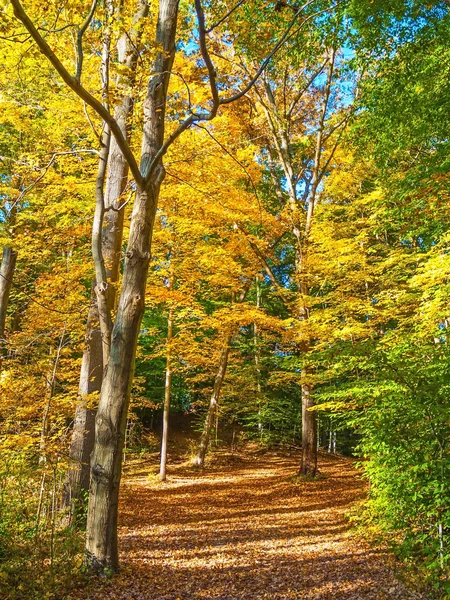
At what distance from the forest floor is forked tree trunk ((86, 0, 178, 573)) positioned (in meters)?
0.50

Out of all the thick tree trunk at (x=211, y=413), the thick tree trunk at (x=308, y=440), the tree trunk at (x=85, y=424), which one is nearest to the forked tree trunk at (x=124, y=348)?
the tree trunk at (x=85, y=424)

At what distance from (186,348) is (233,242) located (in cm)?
314

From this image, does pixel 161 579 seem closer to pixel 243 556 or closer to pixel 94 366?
pixel 243 556

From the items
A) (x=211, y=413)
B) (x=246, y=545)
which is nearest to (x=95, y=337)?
(x=246, y=545)

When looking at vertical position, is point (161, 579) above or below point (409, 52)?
below

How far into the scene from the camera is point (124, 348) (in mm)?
4230

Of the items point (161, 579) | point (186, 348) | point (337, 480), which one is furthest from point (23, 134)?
point (337, 480)

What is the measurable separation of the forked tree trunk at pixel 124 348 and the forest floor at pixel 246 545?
501mm

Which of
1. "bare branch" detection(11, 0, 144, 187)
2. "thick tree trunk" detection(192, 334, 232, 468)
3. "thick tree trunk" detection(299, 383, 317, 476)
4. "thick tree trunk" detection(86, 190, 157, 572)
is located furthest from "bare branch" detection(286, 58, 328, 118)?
"bare branch" detection(11, 0, 144, 187)

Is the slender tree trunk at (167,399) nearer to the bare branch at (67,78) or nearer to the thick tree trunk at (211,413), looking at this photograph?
the thick tree trunk at (211,413)

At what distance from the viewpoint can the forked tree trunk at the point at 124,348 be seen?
4059 mm

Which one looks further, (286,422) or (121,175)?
(286,422)

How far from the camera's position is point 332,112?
12.3m

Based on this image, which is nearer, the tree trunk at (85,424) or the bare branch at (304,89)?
the tree trunk at (85,424)
